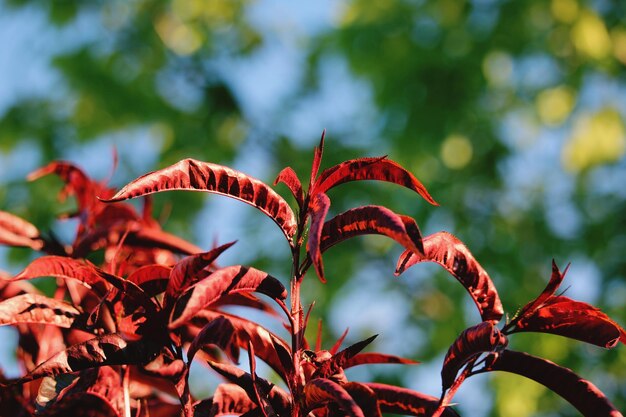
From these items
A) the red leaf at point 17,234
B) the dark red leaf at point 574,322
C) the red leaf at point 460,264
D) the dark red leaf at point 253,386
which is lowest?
the dark red leaf at point 253,386

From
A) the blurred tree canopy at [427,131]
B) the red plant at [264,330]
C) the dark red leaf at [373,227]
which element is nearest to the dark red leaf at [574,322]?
the red plant at [264,330]

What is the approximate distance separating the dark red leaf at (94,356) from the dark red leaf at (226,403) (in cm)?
5

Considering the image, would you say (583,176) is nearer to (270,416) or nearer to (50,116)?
(50,116)

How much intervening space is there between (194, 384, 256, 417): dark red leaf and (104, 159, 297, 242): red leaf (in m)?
0.10

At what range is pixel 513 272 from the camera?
403 cm

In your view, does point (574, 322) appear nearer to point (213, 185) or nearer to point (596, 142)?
point (213, 185)

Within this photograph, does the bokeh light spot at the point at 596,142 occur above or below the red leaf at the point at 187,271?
above

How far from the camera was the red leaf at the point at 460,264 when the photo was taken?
1.26ft

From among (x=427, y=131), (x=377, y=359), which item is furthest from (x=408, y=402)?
(x=427, y=131)

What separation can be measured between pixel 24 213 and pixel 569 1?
12.2 feet

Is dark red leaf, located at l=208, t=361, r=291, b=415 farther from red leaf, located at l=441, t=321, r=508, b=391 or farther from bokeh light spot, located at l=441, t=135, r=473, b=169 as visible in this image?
bokeh light spot, located at l=441, t=135, r=473, b=169

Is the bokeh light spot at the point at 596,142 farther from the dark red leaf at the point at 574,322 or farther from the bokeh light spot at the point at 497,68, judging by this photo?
the dark red leaf at the point at 574,322

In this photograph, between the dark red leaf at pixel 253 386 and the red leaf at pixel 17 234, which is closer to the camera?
→ the dark red leaf at pixel 253 386

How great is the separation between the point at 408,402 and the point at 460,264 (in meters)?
0.09
